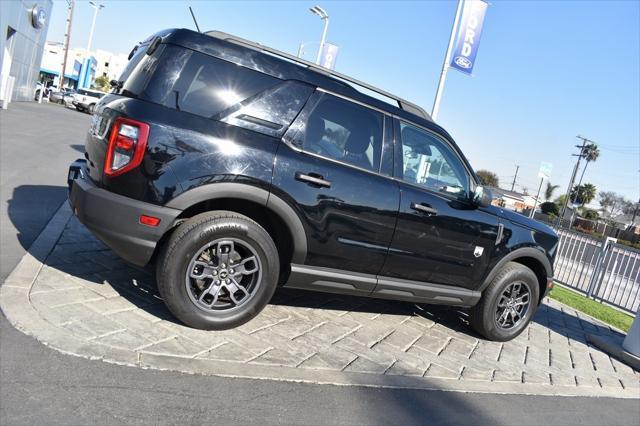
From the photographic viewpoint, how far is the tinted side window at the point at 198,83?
3.69m

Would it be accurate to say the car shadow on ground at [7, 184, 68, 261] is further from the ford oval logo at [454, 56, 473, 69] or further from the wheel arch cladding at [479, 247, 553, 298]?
the ford oval logo at [454, 56, 473, 69]

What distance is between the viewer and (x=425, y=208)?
14.8ft

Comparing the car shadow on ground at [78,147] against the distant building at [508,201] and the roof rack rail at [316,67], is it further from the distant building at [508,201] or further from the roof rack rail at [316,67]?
the distant building at [508,201]

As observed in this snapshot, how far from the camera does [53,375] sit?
289 centimetres

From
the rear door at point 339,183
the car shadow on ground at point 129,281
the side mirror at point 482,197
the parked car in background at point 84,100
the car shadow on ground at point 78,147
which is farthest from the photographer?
the parked car in background at point 84,100

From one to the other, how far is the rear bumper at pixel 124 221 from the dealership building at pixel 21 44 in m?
21.4

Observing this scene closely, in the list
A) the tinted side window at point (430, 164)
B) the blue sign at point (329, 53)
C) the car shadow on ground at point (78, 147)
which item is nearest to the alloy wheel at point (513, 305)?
the tinted side window at point (430, 164)

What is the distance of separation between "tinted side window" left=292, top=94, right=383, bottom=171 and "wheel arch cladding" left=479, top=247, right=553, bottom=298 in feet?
5.93

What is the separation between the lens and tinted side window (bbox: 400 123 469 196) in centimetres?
460

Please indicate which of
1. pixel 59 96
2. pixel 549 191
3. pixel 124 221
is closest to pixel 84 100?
pixel 59 96

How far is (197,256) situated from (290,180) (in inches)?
34.8

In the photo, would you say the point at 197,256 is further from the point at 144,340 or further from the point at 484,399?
the point at 484,399

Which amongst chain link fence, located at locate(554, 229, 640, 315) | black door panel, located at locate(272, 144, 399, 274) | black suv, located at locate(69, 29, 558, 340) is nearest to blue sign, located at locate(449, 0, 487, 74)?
chain link fence, located at locate(554, 229, 640, 315)

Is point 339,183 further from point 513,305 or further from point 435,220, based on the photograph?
point 513,305
